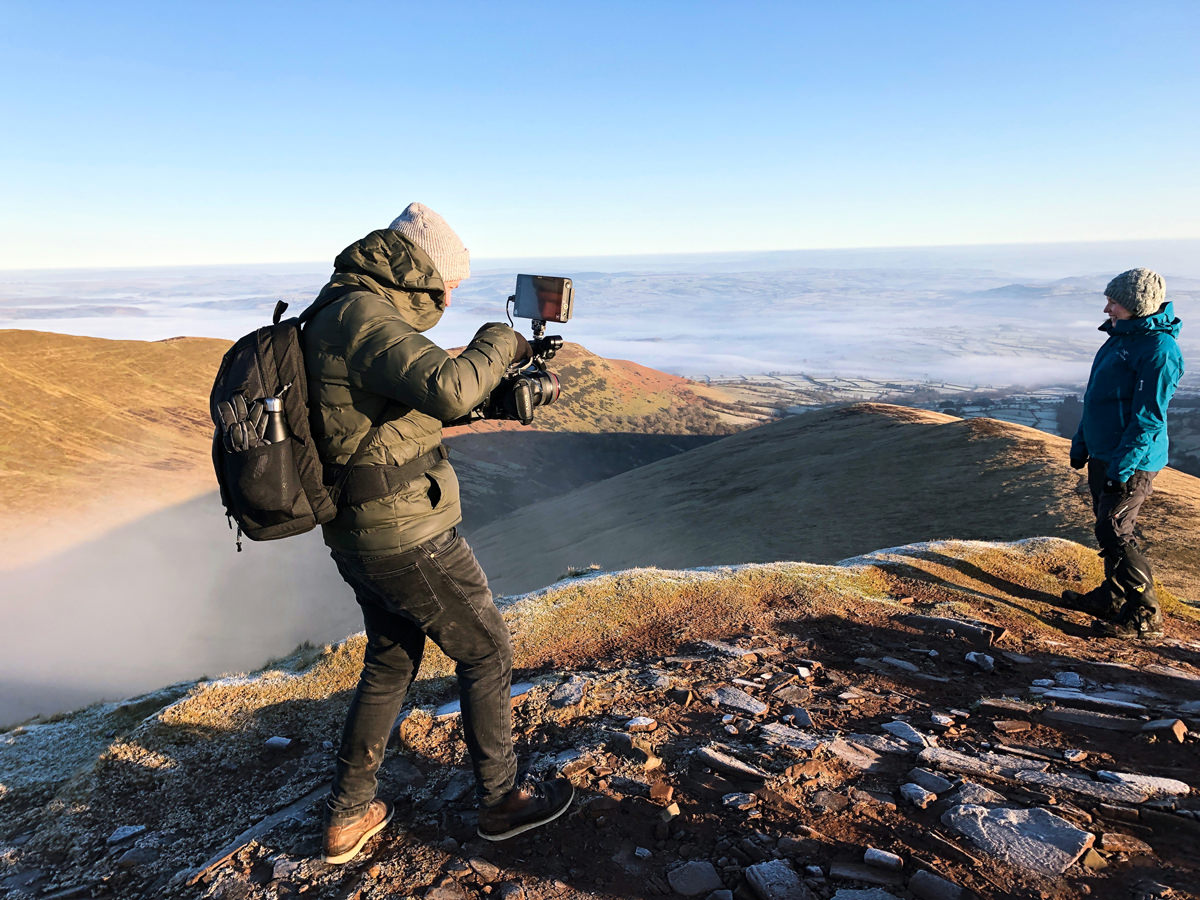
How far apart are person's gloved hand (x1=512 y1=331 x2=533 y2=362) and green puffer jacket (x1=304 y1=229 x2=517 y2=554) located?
9cm

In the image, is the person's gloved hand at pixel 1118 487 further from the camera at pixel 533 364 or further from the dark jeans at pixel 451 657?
the dark jeans at pixel 451 657

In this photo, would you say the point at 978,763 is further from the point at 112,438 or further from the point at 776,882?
the point at 112,438

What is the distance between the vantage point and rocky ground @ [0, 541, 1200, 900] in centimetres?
348

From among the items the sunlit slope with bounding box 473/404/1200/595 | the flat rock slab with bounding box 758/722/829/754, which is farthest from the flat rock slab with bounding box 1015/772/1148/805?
the sunlit slope with bounding box 473/404/1200/595

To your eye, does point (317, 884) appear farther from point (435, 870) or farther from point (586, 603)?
point (586, 603)

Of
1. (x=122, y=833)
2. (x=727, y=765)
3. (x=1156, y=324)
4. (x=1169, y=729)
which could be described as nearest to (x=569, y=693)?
(x=727, y=765)

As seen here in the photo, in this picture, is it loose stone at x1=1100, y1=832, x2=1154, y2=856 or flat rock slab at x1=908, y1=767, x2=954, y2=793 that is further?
flat rock slab at x1=908, y1=767, x2=954, y2=793

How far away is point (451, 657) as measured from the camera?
143 inches

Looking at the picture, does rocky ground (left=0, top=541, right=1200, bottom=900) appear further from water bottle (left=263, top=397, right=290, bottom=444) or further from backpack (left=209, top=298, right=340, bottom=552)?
water bottle (left=263, top=397, right=290, bottom=444)

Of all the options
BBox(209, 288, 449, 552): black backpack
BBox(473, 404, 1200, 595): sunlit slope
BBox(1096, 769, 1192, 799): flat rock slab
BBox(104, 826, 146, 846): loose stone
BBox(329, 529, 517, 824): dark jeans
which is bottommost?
BBox(473, 404, 1200, 595): sunlit slope

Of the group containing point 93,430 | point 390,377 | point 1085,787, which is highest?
point 390,377

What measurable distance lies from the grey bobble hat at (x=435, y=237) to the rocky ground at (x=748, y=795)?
120 inches

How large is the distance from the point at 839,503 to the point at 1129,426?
68.9 ft

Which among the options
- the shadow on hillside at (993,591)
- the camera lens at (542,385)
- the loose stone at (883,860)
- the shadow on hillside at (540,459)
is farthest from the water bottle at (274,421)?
the shadow on hillside at (540,459)
